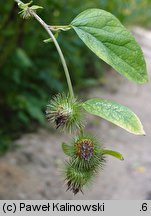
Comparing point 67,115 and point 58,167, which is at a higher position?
point 58,167

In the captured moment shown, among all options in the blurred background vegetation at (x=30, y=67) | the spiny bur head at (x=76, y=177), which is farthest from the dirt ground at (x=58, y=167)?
the spiny bur head at (x=76, y=177)

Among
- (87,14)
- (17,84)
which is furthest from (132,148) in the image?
(87,14)

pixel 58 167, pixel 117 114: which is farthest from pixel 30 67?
pixel 117 114

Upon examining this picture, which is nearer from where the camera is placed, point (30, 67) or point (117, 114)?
point (117, 114)

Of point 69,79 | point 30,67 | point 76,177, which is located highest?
point 30,67

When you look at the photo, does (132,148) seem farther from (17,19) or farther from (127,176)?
(17,19)

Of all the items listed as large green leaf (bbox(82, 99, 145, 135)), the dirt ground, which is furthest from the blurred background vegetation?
large green leaf (bbox(82, 99, 145, 135))

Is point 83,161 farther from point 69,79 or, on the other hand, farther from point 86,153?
point 69,79
